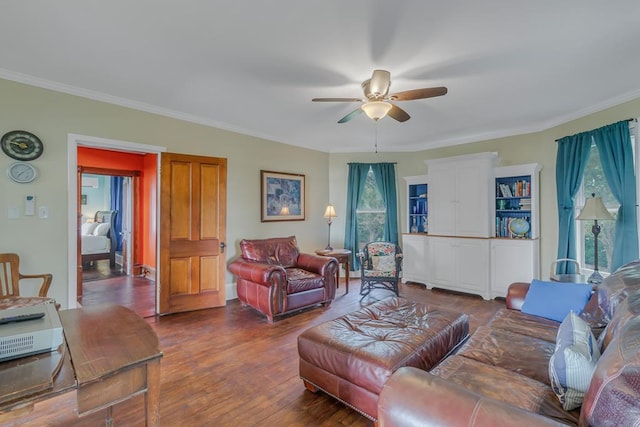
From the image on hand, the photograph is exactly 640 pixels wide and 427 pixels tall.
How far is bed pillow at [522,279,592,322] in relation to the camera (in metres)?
2.26

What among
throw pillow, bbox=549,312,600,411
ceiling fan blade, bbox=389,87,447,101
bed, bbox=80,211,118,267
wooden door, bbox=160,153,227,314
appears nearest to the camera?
throw pillow, bbox=549,312,600,411

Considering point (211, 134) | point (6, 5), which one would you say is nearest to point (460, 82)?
point (211, 134)

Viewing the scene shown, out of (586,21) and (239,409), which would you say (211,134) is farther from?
(586,21)

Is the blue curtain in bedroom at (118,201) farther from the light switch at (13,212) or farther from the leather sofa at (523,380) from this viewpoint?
the leather sofa at (523,380)

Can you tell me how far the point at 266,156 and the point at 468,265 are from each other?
3592 mm

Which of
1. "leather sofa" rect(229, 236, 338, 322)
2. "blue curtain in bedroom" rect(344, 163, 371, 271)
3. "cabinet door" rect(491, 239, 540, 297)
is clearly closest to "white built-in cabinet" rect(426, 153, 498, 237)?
"cabinet door" rect(491, 239, 540, 297)

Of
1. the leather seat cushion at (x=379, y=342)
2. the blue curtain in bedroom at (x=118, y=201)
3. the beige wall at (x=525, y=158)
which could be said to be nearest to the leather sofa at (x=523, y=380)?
the leather seat cushion at (x=379, y=342)

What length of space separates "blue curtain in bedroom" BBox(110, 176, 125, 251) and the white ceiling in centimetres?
496

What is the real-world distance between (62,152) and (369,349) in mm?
3463

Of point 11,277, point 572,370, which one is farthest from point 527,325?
point 11,277

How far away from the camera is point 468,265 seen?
182 inches

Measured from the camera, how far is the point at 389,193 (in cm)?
563

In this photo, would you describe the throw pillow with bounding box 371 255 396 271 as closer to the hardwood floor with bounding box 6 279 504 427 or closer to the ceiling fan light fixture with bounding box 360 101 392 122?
the hardwood floor with bounding box 6 279 504 427

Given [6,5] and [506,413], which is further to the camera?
[6,5]
